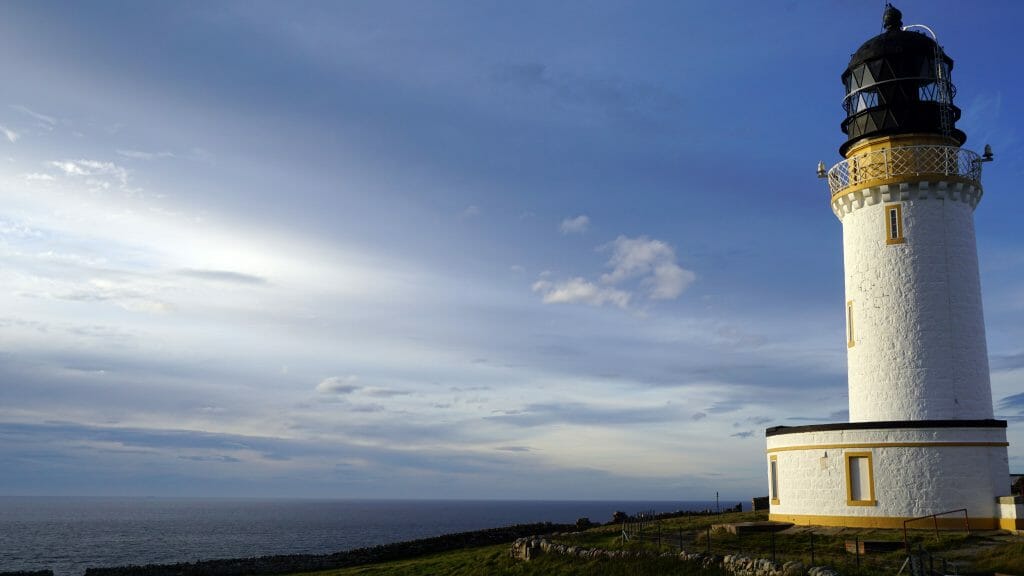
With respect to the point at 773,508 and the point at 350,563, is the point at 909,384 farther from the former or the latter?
the point at 350,563

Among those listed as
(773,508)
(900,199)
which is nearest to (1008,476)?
(773,508)

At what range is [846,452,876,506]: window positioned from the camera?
23781 mm

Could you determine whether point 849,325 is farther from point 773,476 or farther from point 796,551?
point 796,551

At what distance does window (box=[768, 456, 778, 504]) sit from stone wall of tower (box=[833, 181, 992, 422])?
309 cm

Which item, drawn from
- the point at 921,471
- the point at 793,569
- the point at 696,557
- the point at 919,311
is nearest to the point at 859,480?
the point at 921,471

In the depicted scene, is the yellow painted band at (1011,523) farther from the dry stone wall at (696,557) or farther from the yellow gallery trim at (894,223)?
the dry stone wall at (696,557)

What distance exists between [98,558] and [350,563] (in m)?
35.9

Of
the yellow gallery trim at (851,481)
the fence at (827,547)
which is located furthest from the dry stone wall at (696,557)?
the yellow gallery trim at (851,481)

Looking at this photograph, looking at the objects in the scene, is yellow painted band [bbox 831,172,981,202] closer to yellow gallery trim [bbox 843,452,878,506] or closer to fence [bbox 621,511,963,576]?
yellow gallery trim [bbox 843,452,878,506]

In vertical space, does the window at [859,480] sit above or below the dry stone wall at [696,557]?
above

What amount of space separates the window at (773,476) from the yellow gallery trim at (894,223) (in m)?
8.58

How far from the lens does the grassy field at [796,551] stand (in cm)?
1761

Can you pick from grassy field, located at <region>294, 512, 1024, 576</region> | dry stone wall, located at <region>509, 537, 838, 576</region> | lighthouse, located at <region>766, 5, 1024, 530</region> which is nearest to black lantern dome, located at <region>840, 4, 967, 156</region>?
lighthouse, located at <region>766, 5, 1024, 530</region>

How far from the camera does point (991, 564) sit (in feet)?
56.6
